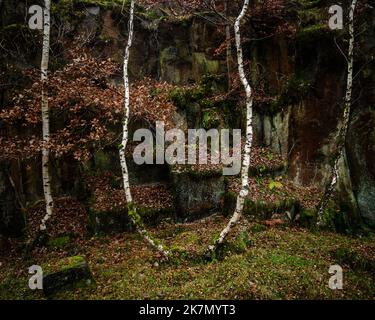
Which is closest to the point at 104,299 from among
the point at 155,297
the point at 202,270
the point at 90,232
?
the point at 155,297

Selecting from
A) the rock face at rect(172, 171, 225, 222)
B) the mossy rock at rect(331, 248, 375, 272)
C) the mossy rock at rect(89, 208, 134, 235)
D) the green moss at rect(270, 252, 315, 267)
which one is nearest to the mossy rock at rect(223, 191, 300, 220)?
the rock face at rect(172, 171, 225, 222)

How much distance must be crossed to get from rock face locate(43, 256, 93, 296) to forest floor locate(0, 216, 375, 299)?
204 millimetres

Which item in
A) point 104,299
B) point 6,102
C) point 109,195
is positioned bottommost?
point 104,299

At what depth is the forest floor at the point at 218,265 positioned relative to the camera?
25.3ft

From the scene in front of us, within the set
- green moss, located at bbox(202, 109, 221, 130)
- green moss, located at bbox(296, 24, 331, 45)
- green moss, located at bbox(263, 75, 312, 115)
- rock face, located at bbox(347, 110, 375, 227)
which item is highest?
green moss, located at bbox(296, 24, 331, 45)

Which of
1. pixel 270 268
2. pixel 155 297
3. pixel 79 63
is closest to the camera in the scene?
pixel 155 297

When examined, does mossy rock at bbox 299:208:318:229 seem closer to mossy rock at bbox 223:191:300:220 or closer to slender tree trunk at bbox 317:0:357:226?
slender tree trunk at bbox 317:0:357:226

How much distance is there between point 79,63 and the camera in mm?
11594

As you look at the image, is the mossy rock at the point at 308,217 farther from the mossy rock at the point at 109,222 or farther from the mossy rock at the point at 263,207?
the mossy rock at the point at 109,222

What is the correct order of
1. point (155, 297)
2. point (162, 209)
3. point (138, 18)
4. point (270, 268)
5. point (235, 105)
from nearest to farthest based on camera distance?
point (155, 297)
point (270, 268)
point (162, 209)
point (235, 105)
point (138, 18)

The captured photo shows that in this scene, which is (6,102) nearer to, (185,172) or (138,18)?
(185,172)

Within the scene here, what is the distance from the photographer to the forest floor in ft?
25.3

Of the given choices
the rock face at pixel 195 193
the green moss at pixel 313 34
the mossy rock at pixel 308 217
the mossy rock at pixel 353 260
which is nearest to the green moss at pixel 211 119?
the rock face at pixel 195 193

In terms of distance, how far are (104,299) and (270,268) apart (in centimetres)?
480
